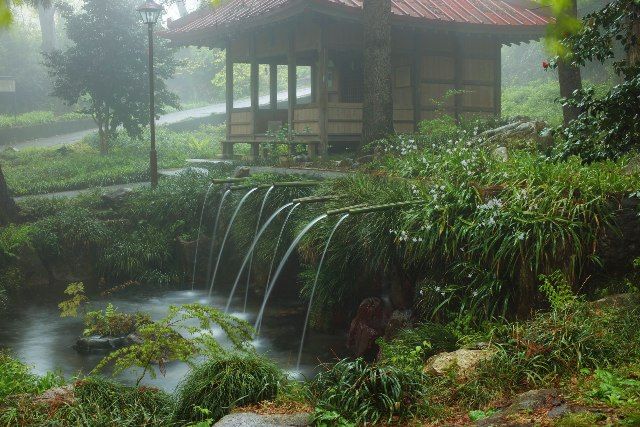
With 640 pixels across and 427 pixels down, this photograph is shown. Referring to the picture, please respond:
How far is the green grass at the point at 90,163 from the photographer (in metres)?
20.9

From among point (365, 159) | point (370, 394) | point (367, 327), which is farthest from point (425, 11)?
point (370, 394)

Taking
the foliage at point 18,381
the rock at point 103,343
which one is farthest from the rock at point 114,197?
the foliage at point 18,381

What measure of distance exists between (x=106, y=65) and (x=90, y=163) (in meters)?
3.87

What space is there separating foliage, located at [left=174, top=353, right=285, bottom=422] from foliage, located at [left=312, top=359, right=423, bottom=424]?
528 mm

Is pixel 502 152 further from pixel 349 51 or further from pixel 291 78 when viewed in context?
pixel 291 78

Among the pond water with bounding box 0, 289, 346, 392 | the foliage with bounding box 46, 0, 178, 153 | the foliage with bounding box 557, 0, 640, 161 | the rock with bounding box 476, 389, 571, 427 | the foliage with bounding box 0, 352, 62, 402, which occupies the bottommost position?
the pond water with bounding box 0, 289, 346, 392

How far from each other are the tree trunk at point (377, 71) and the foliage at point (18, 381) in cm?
1100

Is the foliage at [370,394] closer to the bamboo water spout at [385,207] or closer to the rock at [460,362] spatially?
the rock at [460,362]

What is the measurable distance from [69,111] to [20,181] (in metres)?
20.8

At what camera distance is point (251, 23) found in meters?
18.8

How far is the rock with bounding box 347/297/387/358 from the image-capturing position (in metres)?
9.32

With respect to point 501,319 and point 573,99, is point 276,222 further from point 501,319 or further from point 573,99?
point 573,99

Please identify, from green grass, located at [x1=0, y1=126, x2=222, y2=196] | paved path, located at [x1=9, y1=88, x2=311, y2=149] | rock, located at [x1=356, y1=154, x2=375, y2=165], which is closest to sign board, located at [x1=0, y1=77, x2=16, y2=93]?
paved path, located at [x1=9, y1=88, x2=311, y2=149]

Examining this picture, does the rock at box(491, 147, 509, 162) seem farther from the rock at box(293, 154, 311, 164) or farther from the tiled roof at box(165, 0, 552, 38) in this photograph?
the rock at box(293, 154, 311, 164)
